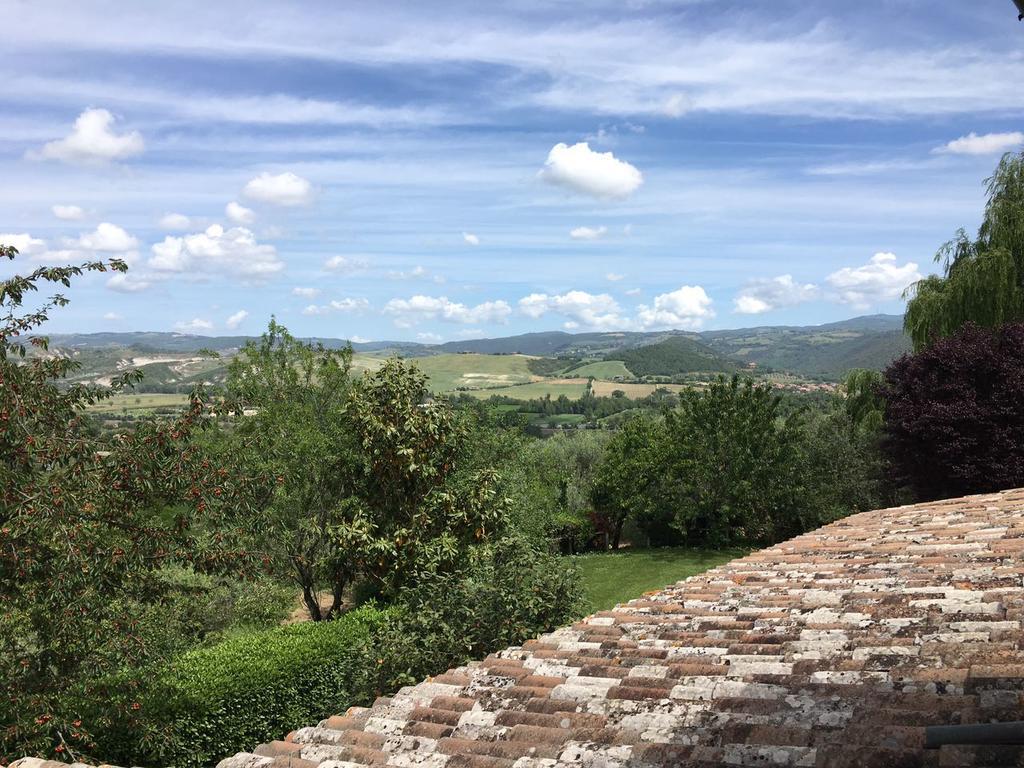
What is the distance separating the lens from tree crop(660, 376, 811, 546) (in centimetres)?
2852

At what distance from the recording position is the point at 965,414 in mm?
18047

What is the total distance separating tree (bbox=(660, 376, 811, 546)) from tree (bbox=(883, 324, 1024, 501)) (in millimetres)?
8516

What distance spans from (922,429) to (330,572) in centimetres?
1580

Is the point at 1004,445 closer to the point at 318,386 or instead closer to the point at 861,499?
the point at 861,499

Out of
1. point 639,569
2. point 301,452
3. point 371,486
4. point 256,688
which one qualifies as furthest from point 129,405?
point 256,688

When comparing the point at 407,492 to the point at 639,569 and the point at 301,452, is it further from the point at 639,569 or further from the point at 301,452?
the point at 639,569

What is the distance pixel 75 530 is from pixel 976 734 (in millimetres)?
7399

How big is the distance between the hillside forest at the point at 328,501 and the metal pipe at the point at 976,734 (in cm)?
713

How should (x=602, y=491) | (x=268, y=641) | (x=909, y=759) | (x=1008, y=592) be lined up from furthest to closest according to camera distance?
Answer: (x=602, y=491)
(x=268, y=641)
(x=1008, y=592)
(x=909, y=759)

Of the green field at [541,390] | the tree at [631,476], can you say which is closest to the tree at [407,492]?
the tree at [631,476]

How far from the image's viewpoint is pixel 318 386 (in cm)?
2003

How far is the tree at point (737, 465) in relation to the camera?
28.5 meters

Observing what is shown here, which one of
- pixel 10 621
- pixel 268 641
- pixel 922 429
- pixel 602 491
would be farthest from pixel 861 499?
pixel 10 621

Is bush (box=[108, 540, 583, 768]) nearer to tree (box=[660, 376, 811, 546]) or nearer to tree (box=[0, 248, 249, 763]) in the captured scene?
tree (box=[0, 248, 249, 763])
